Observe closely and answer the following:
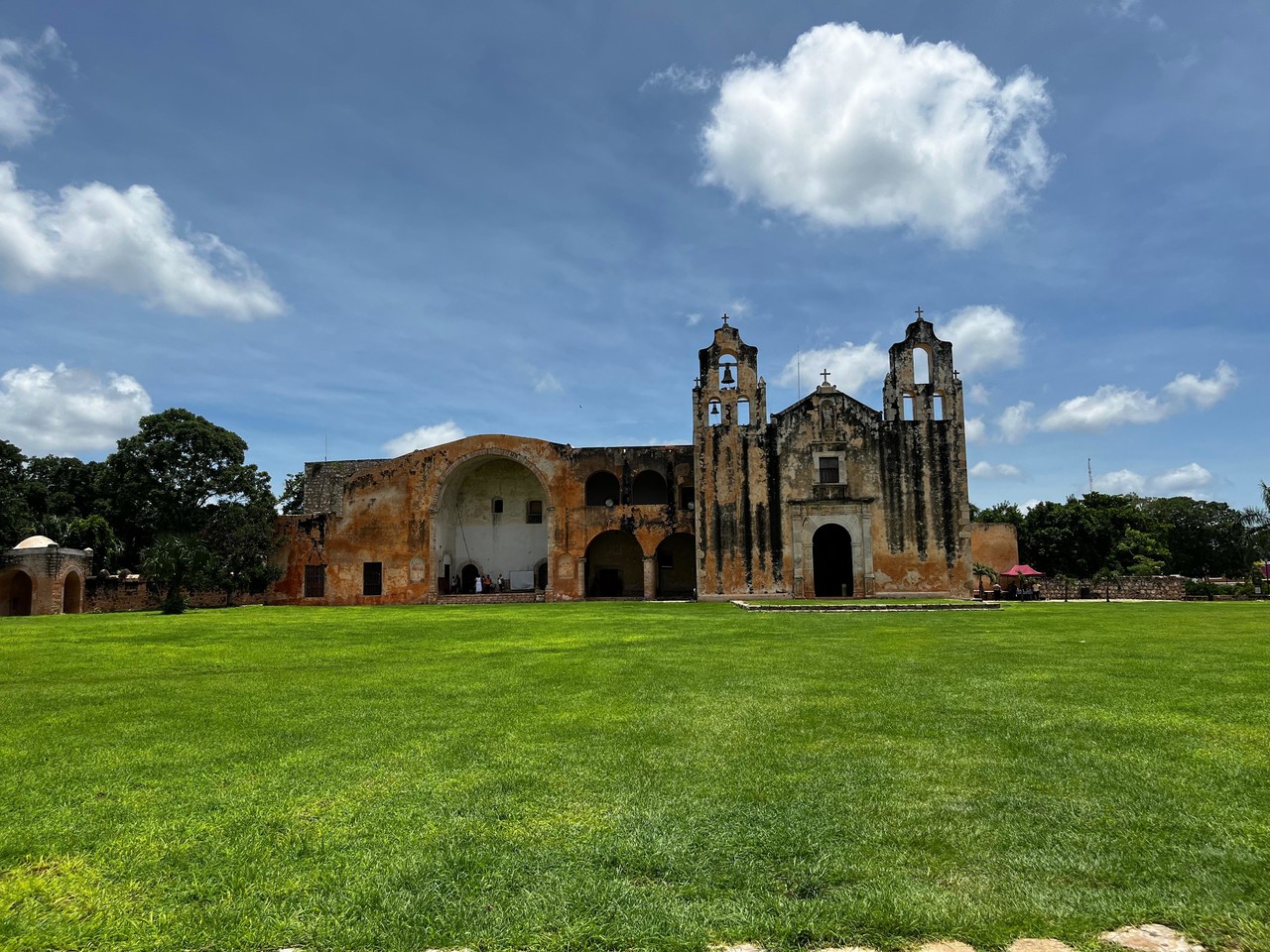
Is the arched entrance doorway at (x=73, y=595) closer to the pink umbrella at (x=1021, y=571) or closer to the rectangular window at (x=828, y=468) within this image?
the rectangular window at (x=828, y=468)

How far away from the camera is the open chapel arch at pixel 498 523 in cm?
3559

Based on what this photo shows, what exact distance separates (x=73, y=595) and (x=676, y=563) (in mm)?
22596

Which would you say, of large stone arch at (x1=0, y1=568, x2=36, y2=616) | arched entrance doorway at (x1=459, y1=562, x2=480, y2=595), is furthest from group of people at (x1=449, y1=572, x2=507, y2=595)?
large stone arch at (x1=0, y1=568, x2=36, y2=616)

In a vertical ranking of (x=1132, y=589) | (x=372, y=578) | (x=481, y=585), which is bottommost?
(x=1132, y=589)

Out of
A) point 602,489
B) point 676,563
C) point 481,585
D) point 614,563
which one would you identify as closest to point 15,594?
point 481,585

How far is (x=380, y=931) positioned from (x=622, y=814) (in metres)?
1.50

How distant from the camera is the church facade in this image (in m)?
28.5

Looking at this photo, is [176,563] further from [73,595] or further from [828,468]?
[828,468]

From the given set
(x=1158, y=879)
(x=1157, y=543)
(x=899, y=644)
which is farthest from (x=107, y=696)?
(x=1157, y=543)

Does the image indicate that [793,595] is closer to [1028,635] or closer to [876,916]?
[1028,635]

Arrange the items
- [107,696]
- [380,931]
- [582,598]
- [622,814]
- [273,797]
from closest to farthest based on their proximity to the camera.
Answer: [380,931] < [622,814] < [273,797] < [107,696] < [582,598]

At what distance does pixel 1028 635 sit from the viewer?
44.8ft

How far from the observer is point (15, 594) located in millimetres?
28734

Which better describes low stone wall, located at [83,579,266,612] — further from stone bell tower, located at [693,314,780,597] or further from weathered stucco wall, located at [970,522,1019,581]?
weathered stucco wall, located at [970,522,1019,581]
